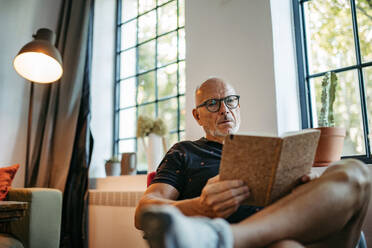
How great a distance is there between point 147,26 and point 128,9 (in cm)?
39

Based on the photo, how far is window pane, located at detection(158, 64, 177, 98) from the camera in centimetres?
290

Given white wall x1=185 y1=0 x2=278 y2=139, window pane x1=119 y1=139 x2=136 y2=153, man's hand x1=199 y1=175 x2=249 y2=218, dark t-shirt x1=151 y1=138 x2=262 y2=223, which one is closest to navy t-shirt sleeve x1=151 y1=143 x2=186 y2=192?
dark t-shirt x1=151 y1=138 x2=262 y2=223

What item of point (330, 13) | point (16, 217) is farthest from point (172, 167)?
point (330, 13)

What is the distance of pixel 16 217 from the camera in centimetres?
160

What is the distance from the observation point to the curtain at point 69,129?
2732mm

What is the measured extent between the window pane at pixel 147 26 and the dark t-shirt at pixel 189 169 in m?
1.97

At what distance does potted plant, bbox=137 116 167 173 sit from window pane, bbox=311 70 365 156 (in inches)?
42.7

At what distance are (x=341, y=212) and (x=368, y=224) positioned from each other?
84 centimetres

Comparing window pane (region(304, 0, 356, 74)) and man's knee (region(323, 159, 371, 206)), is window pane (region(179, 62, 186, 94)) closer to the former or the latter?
window pane (region(304, 0, 356, 74))

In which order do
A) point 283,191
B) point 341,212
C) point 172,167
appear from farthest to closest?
1. point 172,167
2. point 283,191
3. point 341,212

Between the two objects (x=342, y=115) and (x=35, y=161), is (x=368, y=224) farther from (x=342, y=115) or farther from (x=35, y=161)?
(x=35, y=161)

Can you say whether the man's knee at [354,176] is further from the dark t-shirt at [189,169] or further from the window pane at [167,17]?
the window pane at [167,17]

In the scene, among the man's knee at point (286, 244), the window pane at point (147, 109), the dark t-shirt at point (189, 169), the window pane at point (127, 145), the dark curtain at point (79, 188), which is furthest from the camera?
the window pane at point (127, 145)

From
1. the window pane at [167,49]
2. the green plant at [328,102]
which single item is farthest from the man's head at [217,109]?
the window pane at [167,49]
